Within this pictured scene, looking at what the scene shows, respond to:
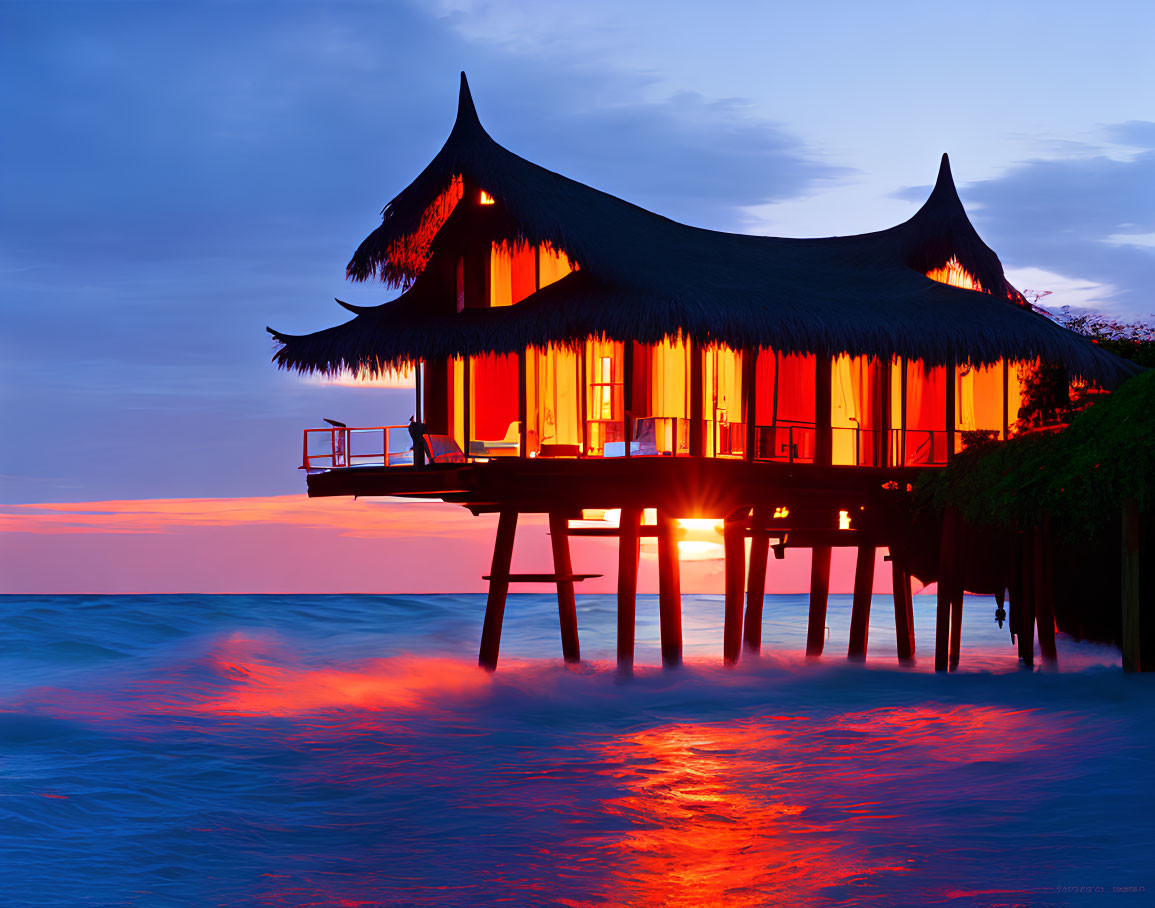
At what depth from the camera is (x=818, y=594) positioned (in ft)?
81.0

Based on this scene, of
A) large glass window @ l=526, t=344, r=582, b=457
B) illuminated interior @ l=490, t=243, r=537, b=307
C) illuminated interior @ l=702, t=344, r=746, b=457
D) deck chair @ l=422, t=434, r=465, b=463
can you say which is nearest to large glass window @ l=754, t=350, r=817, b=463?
illuminated interior @ l=702, t=344, r=746, b=457

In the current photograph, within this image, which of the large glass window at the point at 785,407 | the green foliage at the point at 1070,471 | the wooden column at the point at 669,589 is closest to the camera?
the green foliage at the point at 1070,471

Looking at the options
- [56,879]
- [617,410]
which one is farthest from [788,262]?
[56,879]

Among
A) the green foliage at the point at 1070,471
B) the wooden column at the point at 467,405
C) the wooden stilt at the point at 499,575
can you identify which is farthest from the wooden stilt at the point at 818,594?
the wooden column at the point at 467,405

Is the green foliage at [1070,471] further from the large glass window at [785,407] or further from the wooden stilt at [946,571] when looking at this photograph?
the large glass window at [785,407]

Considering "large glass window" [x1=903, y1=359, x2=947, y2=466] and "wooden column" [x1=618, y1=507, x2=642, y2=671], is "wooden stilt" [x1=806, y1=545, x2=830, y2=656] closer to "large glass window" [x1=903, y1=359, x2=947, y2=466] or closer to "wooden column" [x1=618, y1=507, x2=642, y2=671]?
"large glass window" [x1=903, y1=359, x2=947, y2=466]

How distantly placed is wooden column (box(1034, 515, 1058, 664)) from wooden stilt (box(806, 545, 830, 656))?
4393 mm

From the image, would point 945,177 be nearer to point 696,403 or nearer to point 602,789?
point 696,403

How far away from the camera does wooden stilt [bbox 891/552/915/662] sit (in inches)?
922

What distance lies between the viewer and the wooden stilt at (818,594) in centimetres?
2434

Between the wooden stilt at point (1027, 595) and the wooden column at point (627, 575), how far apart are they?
5.57 m

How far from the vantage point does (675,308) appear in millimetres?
18078

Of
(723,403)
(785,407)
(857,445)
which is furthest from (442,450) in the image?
(857,445)

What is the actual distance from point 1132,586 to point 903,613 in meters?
6.47
